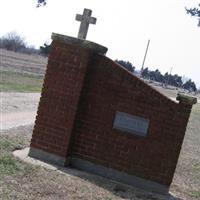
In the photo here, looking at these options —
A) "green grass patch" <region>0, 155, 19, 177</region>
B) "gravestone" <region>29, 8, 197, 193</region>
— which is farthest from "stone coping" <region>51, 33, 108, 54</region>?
"green grass patch" <region>0, 155, 19, 177</region>

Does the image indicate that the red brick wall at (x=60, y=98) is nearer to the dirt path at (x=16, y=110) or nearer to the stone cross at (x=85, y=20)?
the stone cross at (x=85, y=20)

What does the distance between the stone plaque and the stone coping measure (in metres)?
1.17

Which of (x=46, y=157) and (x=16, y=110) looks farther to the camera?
(x=16, y=110)

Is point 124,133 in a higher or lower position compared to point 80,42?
lower

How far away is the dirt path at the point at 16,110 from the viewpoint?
15678 mm

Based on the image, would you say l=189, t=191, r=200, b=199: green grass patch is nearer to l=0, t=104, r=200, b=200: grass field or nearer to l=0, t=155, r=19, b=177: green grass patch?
l=0, t=104, r=200, b=200: grass field

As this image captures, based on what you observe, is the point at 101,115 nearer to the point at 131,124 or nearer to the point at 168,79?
the point at 131,124

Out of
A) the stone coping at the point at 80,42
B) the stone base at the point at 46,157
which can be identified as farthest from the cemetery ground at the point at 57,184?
the stone coping at the point at 80,42

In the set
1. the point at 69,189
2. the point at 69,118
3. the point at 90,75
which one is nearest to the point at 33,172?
the point at 69,189

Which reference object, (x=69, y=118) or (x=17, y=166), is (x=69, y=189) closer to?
(x=17, y=166)

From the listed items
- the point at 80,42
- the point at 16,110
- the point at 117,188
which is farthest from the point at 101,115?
the point at 16,110

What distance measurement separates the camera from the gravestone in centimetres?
998

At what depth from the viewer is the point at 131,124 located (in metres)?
10.1

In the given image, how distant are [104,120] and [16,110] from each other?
9.23m
